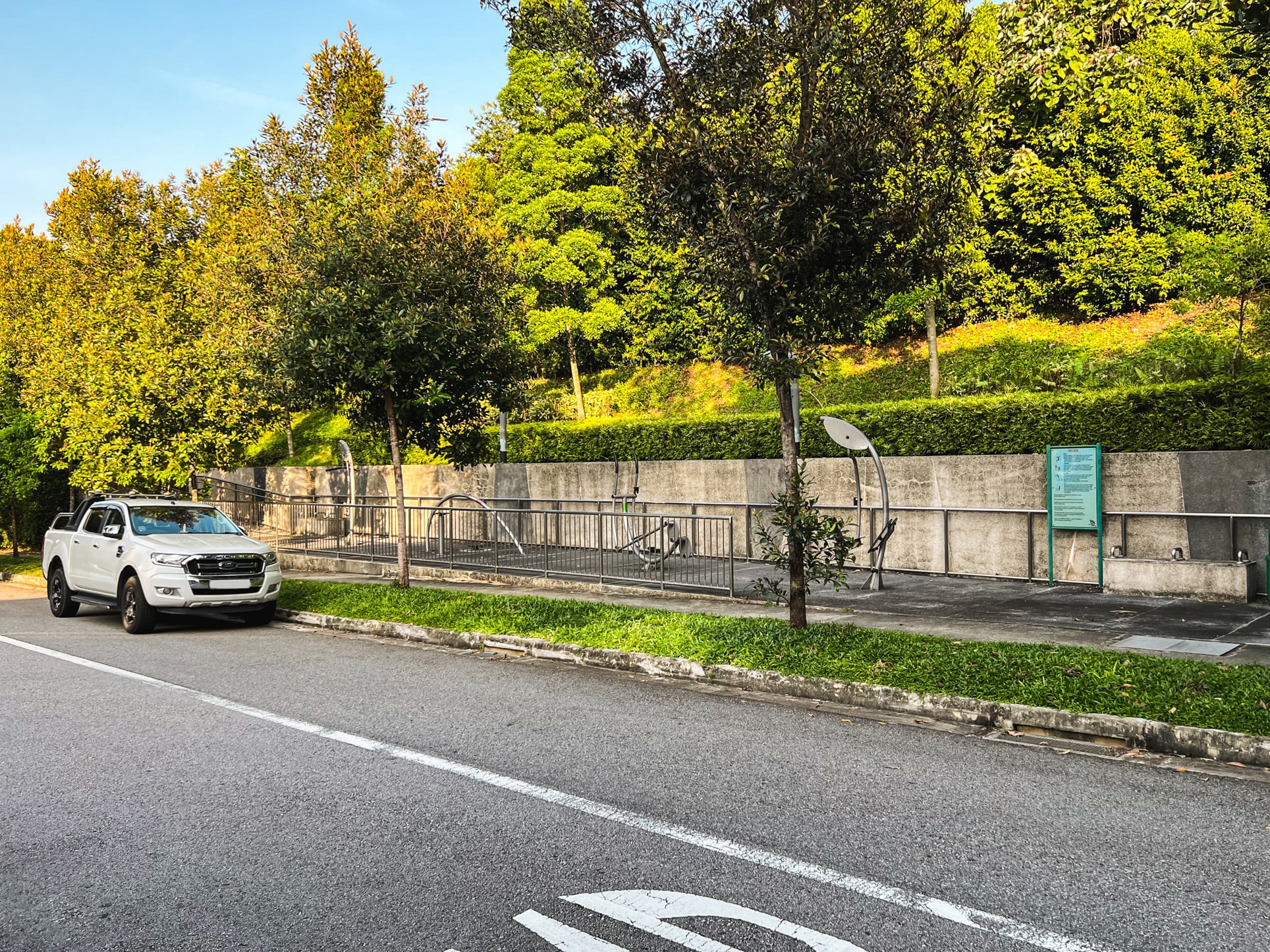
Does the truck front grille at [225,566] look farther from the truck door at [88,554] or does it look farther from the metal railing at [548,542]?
the metal railing at [548,542]

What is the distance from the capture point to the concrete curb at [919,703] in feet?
18.6

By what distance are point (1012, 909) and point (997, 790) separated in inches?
61.0

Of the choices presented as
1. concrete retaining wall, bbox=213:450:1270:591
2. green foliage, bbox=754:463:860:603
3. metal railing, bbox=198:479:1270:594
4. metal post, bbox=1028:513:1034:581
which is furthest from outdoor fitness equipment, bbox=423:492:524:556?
metal post, bbox=1028:513:1034:581

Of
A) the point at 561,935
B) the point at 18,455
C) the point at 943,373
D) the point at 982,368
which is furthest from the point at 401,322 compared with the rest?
the point at 18,455

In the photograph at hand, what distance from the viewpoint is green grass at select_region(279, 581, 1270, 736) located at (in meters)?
6.20

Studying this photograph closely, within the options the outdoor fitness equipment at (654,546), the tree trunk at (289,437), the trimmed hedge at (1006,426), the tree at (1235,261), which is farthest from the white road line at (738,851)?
the tree trunk at (289,437)

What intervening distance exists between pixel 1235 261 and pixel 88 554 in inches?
767

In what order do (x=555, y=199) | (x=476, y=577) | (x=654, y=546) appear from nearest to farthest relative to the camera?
(x=654, y=546)
(x=476, y=577)
(x=555, y=199)

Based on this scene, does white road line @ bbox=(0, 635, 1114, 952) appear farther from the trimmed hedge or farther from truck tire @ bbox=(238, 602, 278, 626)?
the trimmed hedge

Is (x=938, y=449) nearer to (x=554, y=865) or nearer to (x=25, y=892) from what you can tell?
(x=554, y=865)

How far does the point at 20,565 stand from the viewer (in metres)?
21.9

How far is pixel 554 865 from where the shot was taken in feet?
13.5

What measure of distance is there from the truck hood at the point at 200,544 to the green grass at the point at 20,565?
34.7 feet

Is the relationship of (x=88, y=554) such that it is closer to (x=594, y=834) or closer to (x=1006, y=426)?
(x=594, y=834)
